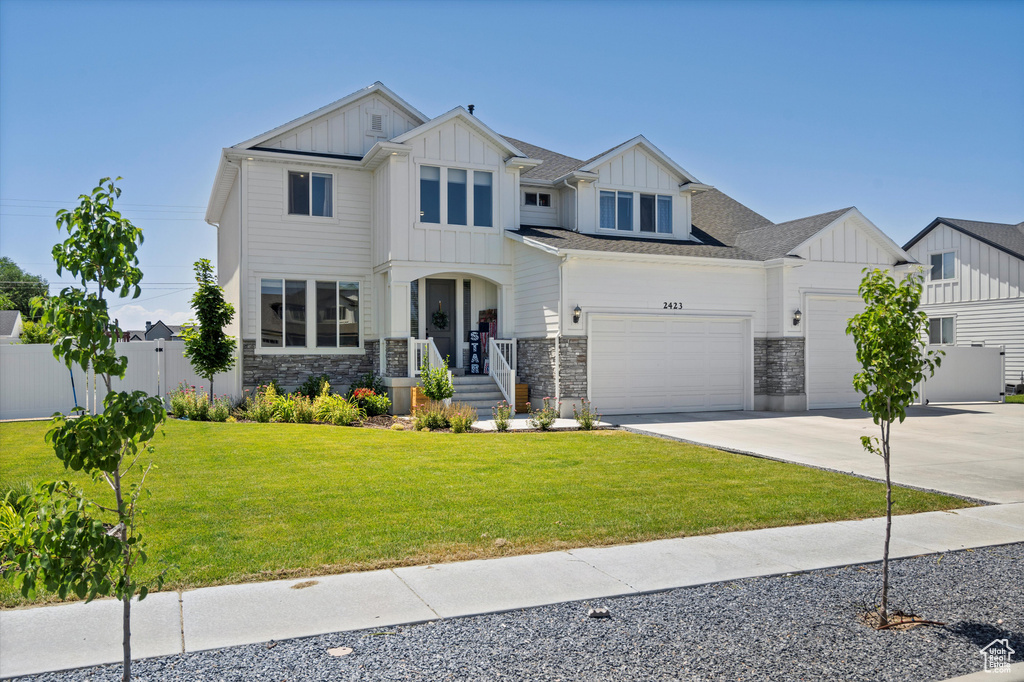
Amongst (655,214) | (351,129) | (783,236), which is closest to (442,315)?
(351,129)

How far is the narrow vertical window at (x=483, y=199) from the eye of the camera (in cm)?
1842

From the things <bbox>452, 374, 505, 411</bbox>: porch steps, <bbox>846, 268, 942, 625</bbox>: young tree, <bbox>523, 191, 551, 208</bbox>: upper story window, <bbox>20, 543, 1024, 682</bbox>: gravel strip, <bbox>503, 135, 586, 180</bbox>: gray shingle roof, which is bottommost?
<bbox>20, 543, 1024, 682</bbox>: gravel strip

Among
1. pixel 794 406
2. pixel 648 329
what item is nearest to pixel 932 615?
pixel 648 329

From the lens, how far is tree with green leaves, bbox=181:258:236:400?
1689cm

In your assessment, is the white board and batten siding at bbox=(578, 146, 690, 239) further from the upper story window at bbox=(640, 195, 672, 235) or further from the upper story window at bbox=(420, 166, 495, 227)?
the upper story window at bbox=(420, 166, 495, 227)

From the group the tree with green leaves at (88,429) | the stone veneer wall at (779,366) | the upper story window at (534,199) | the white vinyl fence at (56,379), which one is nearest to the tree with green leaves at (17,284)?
the white vinyl fence at (56,379)

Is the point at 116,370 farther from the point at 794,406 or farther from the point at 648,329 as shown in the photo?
the point at 794,406

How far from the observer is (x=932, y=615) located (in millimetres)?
4938

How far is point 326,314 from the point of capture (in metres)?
18.7

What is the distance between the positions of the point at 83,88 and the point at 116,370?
11004 mm

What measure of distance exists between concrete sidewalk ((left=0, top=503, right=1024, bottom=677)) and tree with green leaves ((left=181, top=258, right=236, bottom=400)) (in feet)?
42.0

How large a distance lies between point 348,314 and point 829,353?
12.9 metres

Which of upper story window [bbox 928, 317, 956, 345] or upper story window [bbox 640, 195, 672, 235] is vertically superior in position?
upper story window [bbox 640, 195, 672, 235]

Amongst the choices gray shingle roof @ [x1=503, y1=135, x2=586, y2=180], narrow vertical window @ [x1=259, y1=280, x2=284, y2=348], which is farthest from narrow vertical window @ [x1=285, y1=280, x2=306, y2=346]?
gray shingle roof @ [x1=503, y1=135, x2=586, y2=180]
